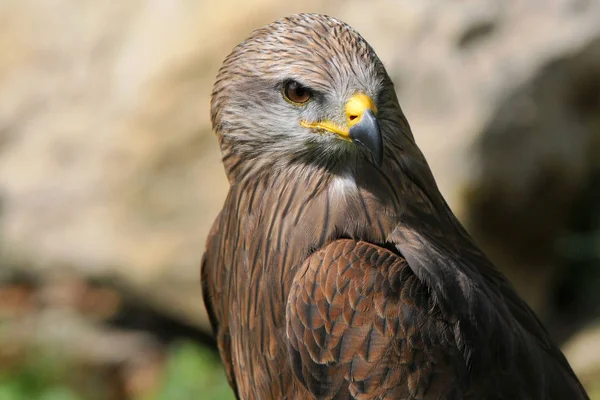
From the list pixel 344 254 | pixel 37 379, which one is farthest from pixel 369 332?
pixel 37 379

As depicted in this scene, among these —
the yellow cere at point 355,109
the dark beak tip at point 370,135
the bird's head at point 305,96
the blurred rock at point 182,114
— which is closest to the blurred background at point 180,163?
the blurred rock at point 182,114

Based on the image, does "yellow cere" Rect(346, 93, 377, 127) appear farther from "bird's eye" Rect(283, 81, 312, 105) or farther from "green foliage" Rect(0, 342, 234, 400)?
"green foliage" Rect(0, 342, 234, 400)

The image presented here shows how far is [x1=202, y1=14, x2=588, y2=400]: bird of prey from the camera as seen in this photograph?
317 centimetres

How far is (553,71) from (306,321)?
12.0ft

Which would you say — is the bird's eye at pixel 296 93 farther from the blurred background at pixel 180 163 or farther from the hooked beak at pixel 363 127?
the blurred background at pixel 180 163

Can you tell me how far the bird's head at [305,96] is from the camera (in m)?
3.28

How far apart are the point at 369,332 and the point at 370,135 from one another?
1.98ft

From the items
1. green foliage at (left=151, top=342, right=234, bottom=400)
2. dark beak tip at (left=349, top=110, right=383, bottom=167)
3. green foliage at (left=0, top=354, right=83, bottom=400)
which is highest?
dark beak tip at (left=349, top=110, right=383, bottom=167)

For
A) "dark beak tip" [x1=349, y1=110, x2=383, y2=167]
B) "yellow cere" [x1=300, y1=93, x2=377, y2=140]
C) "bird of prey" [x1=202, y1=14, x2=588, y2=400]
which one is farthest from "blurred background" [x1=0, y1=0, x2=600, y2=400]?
"dark beak tip" [x1=349, y1=110, x2=383, y2=167]

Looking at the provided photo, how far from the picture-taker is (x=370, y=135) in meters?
3.12

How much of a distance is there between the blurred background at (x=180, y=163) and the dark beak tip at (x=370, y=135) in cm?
313

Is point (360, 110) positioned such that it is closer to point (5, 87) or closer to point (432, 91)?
point (432, 91)

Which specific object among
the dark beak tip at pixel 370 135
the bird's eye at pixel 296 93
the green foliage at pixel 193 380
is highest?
the bird's eye at pixel 296 93

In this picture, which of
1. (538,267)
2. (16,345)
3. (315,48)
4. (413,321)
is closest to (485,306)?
(413,321)
